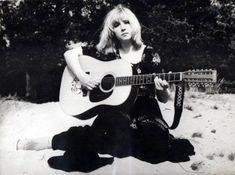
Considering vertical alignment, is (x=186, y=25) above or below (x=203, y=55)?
above

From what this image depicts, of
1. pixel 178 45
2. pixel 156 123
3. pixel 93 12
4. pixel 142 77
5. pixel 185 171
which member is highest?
pixel 93 12

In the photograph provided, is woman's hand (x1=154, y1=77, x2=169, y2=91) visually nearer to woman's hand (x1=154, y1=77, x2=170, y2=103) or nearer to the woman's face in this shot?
woman's hand (x1=154, y1=77, x2=170, y2=103)

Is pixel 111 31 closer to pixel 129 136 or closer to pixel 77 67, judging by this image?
pixel 77 67

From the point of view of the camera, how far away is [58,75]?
2418mm

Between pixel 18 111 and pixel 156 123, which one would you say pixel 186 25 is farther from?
pixel 18 111

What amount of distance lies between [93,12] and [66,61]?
0.32 m

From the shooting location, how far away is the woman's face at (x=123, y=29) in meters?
2.40

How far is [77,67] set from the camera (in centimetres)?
238

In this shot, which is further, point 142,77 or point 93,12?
point 93,12

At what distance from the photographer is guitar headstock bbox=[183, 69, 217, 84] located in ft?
7.27

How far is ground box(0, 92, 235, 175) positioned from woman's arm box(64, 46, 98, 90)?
0.20m

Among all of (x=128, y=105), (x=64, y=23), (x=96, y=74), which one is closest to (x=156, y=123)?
(x=128, y=105)

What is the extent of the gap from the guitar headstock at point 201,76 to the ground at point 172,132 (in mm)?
141

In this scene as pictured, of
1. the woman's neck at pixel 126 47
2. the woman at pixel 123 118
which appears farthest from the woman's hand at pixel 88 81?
the woman's neck at pixel 126 47
